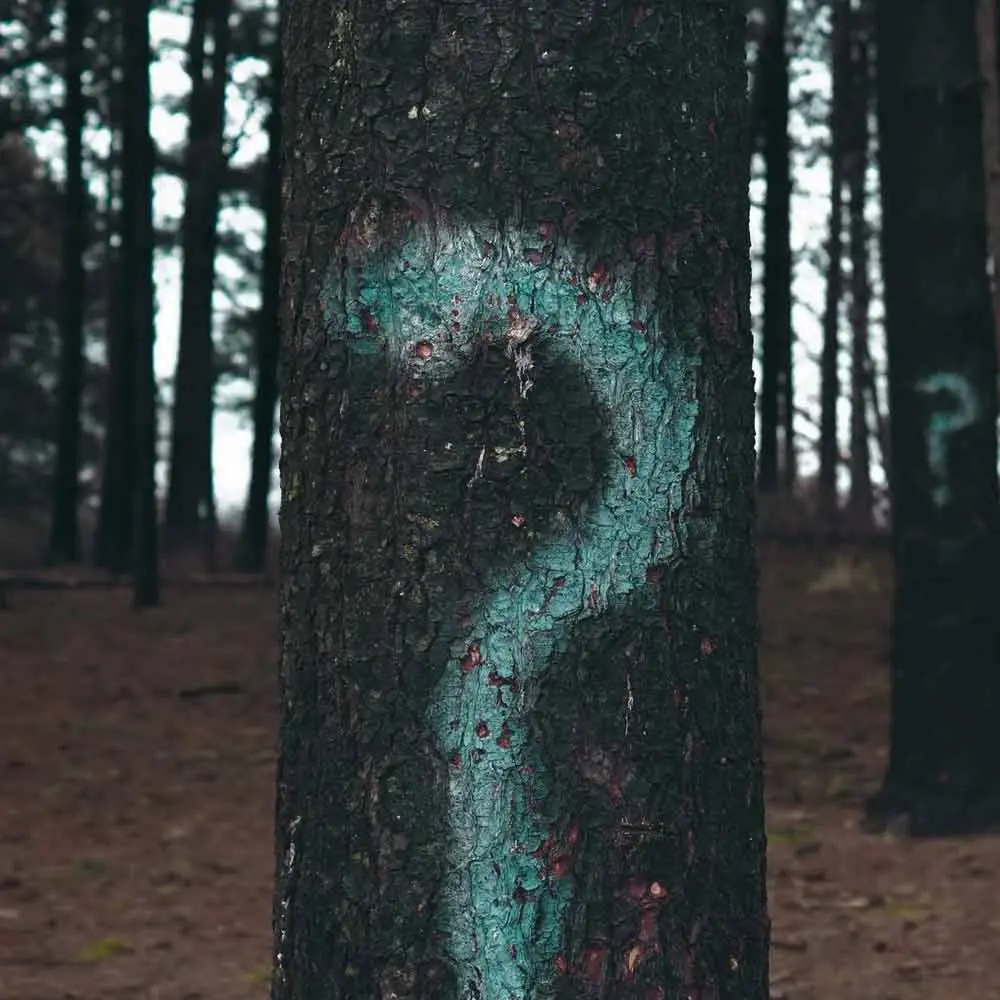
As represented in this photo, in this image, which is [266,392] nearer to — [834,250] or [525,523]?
[834,250]

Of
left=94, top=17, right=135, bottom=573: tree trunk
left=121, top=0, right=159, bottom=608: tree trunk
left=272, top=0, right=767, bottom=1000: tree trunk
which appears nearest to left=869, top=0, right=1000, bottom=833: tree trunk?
left=272, top=0, right=767, bottom=1000: tree trunk

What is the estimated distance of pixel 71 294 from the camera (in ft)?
76.1

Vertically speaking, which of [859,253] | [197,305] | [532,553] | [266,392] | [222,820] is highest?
[859,253]

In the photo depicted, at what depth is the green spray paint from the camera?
2527 millimetres

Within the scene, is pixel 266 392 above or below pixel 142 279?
below

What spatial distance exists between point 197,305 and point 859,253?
10994 millimetres

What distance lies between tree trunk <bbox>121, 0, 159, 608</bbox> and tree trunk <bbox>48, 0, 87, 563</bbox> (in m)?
6.41

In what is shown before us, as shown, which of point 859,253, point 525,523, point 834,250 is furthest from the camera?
point 834,250

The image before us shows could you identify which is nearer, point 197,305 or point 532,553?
point 532,553

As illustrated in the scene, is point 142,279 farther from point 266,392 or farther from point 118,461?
point 118,461

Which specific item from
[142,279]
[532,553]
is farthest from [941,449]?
[142,279]

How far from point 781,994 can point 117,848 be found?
12.6 ft

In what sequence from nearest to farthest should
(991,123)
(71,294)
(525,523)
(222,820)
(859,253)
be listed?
1. (525,523)
2. (991,123)
3. (222,820)
4. (71,294)
5. (859,253)

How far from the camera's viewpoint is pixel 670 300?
2600 mm
